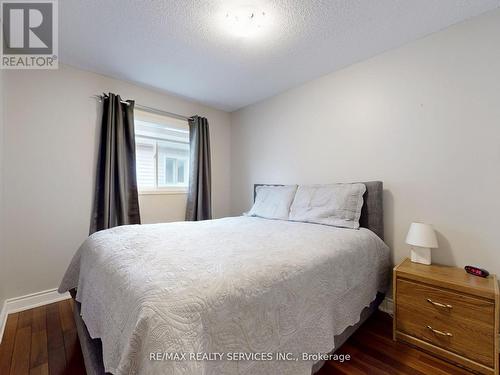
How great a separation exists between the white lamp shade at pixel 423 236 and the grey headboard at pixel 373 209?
31cm

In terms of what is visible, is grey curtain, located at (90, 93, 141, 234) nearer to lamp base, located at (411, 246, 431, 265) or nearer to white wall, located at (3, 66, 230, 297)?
white wall, located at (3, 66, 230, 297)

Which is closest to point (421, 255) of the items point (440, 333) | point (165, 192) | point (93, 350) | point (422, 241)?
point (422, 241)

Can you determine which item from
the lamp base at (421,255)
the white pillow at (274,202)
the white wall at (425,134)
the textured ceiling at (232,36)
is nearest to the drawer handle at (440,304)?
the lamp base at (421,255)

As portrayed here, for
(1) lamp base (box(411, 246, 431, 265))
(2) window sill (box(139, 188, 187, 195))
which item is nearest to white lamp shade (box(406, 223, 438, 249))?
(1) lamp base (box(411, 246, 431, 265))

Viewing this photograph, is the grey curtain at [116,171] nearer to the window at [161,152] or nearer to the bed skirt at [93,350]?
the window at [161,152]

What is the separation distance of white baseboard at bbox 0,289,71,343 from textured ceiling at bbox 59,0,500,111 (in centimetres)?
227

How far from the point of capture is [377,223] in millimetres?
1954

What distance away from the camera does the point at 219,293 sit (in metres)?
0.80

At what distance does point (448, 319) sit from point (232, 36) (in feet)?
8.31

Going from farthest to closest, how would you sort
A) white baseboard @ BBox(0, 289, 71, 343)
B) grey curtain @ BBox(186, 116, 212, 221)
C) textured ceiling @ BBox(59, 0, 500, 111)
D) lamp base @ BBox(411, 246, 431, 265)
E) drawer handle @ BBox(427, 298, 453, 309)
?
1. grey curtain @ BBox(186, 116, 212, 221)
2. white baseboard @ BBox(0, 289, 71, 343)
3. lamp base @ BBox(411, 246, 431, 265)
4. textured ceiling @ BBox(59, 0, 500, 111)
5. drawer handle @ BBox(427, 298, 453, 309)

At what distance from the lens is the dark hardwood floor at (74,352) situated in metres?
1.32

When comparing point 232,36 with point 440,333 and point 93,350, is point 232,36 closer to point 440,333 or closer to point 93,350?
point 93,350

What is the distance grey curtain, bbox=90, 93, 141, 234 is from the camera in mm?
2371

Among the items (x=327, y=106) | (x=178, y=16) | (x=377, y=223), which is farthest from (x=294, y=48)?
(x=377, y=223)
